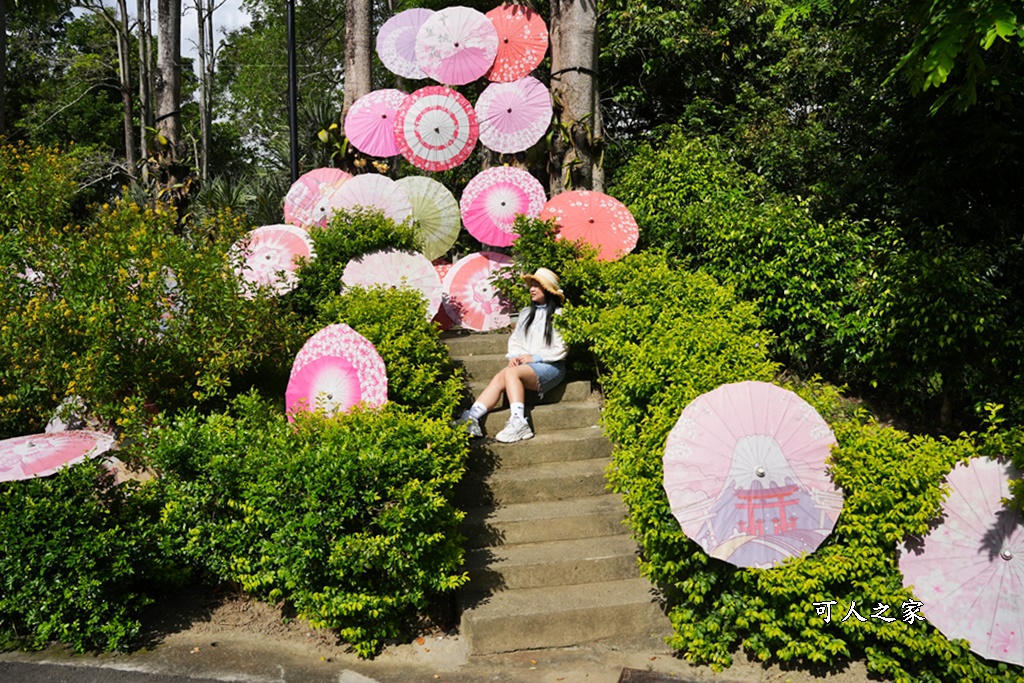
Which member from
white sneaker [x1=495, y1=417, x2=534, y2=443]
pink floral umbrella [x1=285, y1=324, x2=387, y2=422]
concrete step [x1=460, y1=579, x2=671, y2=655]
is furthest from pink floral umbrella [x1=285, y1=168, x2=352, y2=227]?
concrete step [x1=460, y1=579, x2=671, y2=655]

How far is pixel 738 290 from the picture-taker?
7.55 metres

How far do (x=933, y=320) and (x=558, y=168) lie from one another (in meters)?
4.67

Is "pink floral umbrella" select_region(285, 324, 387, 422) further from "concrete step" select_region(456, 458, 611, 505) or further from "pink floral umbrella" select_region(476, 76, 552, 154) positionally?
"pink floral umbrella" select_region(476, 76, 552, 154)

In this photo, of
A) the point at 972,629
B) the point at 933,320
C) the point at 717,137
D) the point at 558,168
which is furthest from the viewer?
the point at 717,137

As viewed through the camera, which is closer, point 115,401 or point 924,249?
point 115,401

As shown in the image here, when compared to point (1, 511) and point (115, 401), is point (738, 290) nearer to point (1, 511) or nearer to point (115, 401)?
point (115, 401)

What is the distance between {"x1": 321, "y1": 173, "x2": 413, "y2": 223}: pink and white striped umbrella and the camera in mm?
8242

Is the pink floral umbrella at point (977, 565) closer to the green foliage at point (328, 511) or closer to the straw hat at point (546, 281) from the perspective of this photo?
the green foliage at point (328, 511)

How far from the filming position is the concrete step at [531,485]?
5855 millimetres

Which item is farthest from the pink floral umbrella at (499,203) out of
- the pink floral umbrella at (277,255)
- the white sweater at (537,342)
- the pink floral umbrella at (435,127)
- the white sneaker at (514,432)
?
the white sneaker at (514,432)

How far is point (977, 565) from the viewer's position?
4465 mm

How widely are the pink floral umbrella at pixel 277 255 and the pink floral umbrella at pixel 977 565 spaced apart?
519cm

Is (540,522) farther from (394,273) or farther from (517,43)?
(517,43)

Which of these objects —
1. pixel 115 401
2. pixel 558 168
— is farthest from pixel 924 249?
pixel 115 401
